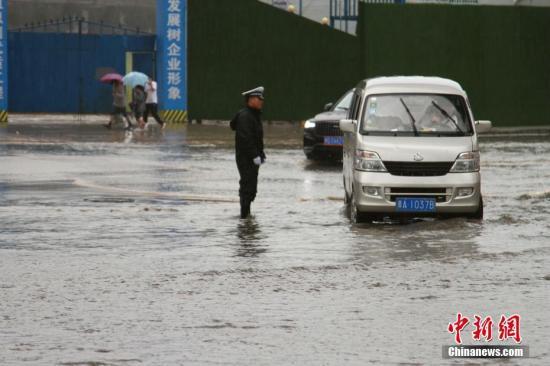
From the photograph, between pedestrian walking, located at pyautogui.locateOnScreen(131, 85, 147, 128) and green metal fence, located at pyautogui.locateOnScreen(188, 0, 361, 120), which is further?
green metal fence, located at pyautogui.locateOnScreen(188, 0, 361, 120)

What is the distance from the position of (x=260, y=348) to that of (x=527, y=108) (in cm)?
3434

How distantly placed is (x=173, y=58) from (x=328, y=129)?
16391 millimetres

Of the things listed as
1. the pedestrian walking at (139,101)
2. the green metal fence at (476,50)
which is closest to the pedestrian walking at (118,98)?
the pedestrian walking at (139,101)

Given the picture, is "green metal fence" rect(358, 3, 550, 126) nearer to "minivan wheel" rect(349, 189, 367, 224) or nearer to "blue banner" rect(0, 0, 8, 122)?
"blue banner" rect(0, 0, 8, 122)

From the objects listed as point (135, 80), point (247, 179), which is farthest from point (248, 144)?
point (135, 80)

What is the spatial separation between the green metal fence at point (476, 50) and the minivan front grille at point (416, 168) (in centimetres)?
2394

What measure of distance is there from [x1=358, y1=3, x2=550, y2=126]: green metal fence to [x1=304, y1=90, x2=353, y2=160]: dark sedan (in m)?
12.9

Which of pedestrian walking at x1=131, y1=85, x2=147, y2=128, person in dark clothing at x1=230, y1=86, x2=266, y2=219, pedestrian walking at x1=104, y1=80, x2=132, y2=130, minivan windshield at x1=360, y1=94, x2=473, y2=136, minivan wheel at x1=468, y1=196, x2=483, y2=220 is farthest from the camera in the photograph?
pedestrian walking at x1=131, y1=85, x2=147, y2=128

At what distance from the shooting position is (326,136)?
2725 cm

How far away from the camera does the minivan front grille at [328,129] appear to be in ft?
89.3

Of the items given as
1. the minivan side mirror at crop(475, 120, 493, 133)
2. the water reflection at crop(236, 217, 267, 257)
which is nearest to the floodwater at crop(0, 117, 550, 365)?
the water reflection at crop(236, 217, 267, 257)

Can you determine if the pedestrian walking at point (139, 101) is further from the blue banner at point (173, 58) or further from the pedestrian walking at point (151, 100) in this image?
the blue banner at point (173, 58)

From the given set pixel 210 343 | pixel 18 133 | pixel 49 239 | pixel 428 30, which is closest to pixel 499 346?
pixel 210 343

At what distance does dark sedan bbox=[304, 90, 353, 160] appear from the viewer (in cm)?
2719
